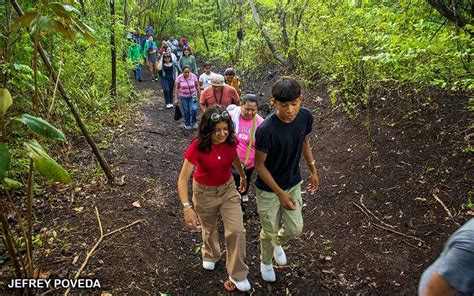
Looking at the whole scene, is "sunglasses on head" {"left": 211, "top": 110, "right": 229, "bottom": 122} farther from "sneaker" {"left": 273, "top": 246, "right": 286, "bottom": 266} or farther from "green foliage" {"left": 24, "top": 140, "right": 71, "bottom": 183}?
"sneaker" {"left": 273, "top": 246, "right": 286, "bottom": 266}

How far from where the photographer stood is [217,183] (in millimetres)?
3621

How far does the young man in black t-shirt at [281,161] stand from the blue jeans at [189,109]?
601 centimetres

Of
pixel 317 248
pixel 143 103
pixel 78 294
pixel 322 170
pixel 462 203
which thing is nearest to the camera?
pixel 78 294

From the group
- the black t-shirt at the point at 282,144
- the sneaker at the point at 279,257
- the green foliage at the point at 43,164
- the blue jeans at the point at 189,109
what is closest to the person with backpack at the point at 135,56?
the blue jeans at the point at 189,109

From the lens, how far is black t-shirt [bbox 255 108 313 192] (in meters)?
3.26

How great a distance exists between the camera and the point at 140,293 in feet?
11.7

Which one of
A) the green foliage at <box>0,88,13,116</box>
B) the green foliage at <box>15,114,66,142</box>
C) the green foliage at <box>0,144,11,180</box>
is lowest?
the green foliage at <box>0,144,11,180</box>

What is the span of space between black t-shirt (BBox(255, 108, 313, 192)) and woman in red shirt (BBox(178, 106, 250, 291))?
37 centimetres

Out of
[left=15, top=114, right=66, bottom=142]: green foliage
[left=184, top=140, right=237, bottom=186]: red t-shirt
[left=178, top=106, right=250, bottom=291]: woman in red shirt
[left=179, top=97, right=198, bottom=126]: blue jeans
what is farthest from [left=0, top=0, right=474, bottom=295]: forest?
[left=184, top=140, right=237, bottom=186]: red t-shirt

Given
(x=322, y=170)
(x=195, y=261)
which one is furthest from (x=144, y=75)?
(x=195, y=261)

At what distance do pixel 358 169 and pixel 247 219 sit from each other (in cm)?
203

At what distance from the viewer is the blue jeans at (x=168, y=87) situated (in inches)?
457

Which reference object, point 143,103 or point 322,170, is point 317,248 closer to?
point 322,170

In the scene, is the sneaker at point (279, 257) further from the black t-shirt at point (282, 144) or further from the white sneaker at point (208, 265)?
the black t-shirt at point (282, 144)
